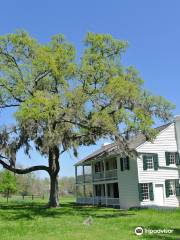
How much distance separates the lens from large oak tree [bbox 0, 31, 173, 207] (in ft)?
94.0

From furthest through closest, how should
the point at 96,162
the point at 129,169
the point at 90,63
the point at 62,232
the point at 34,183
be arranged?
the point at 34,183
the point at 96,162
the point at 129,169
the point at 90,63
the point at 62,232

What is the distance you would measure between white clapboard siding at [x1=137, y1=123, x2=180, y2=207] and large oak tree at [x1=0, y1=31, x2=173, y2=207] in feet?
9.46

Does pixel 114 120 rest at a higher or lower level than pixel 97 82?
lower

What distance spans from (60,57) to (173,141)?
12160 mm

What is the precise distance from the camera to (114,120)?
30.3 m

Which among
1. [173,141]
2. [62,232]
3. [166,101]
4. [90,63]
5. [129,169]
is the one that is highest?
[90,63]

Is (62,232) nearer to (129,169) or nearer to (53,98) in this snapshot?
(53,98)

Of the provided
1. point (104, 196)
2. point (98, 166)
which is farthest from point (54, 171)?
point (98, 166)

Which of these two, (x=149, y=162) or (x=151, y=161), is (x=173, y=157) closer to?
(x=151, y=161)

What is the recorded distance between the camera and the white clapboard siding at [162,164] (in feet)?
113

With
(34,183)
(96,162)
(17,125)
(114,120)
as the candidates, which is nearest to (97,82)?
(114,120)

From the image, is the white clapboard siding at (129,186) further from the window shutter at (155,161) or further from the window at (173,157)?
the window at (173,157)

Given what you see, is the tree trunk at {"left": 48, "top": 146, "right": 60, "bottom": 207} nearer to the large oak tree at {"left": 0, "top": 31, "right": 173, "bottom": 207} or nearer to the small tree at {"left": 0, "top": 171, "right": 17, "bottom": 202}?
the large oak tree at {"left": 0, "top": 31, "right": 173, "bottom": 207}

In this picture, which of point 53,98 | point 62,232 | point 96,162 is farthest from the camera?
point 96,162
